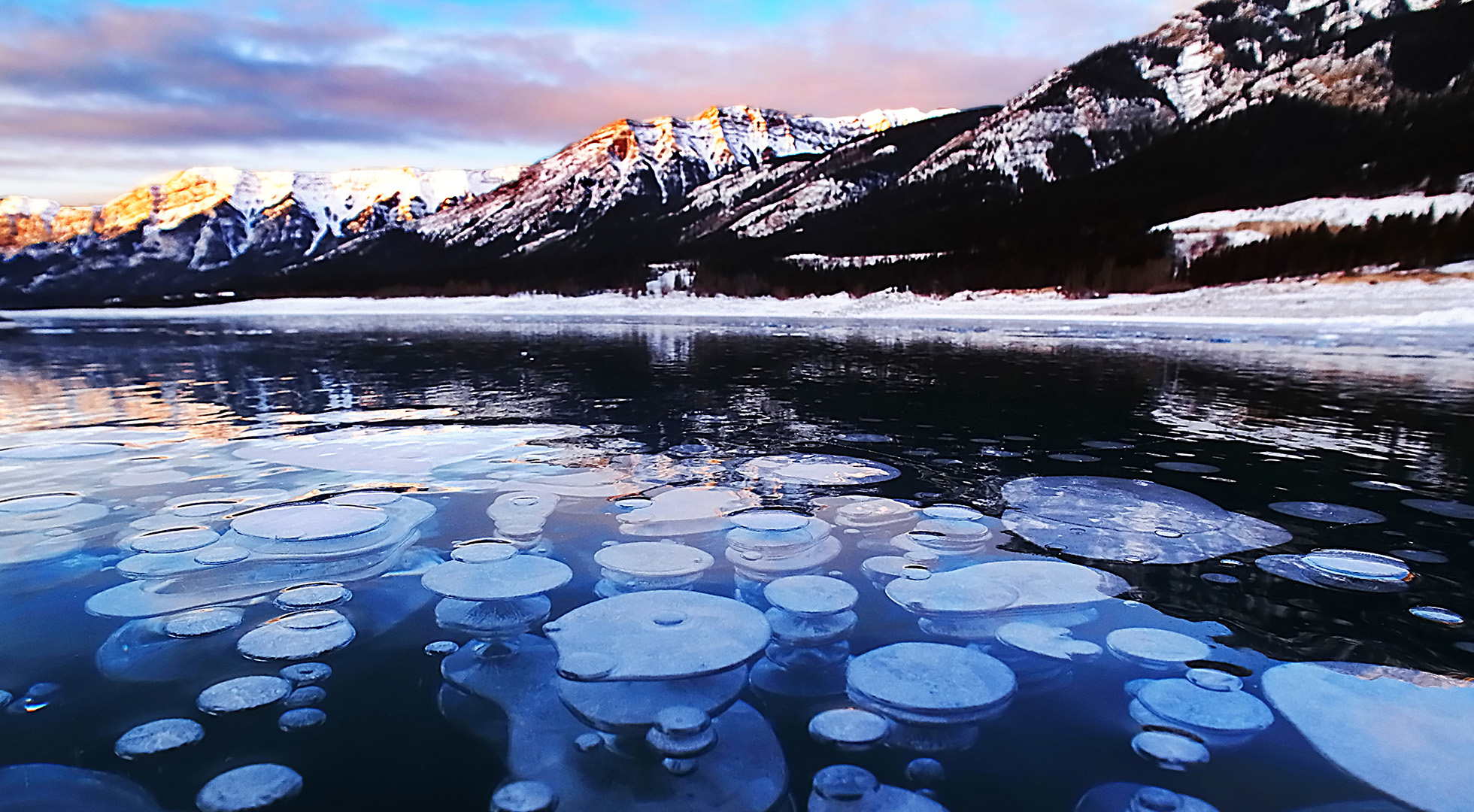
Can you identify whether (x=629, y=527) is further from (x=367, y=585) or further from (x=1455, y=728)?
(x=1455, y=728)

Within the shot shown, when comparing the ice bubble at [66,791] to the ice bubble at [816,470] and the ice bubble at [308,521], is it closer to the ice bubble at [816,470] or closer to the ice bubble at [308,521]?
the ice bubble at [308,521]

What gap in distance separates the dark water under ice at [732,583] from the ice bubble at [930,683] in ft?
0.09

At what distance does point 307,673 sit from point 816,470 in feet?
14.9

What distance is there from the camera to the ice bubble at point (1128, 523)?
15.6 ft

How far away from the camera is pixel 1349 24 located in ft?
354

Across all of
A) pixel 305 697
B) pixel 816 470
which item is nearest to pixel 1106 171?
pixel 816 470

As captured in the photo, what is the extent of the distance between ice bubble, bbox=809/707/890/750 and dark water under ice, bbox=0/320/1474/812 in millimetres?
52

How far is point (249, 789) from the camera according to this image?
2.40m

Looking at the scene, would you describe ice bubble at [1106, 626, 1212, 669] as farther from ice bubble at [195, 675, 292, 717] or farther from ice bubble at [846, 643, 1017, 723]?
ice bubble at [195, 675, 292, 717]

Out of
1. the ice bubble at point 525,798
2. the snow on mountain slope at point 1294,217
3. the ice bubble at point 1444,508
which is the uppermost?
the snow on mountain slope at point 1294,217

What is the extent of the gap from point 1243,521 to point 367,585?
5.86 m

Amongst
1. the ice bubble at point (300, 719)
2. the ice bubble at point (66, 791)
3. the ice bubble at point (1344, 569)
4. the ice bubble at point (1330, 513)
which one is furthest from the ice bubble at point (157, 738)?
the ice bubble at point (1330, 513)

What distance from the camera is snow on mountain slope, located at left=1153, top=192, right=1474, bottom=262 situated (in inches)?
1766

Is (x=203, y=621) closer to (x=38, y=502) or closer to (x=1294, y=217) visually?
(x=38, y=502)
